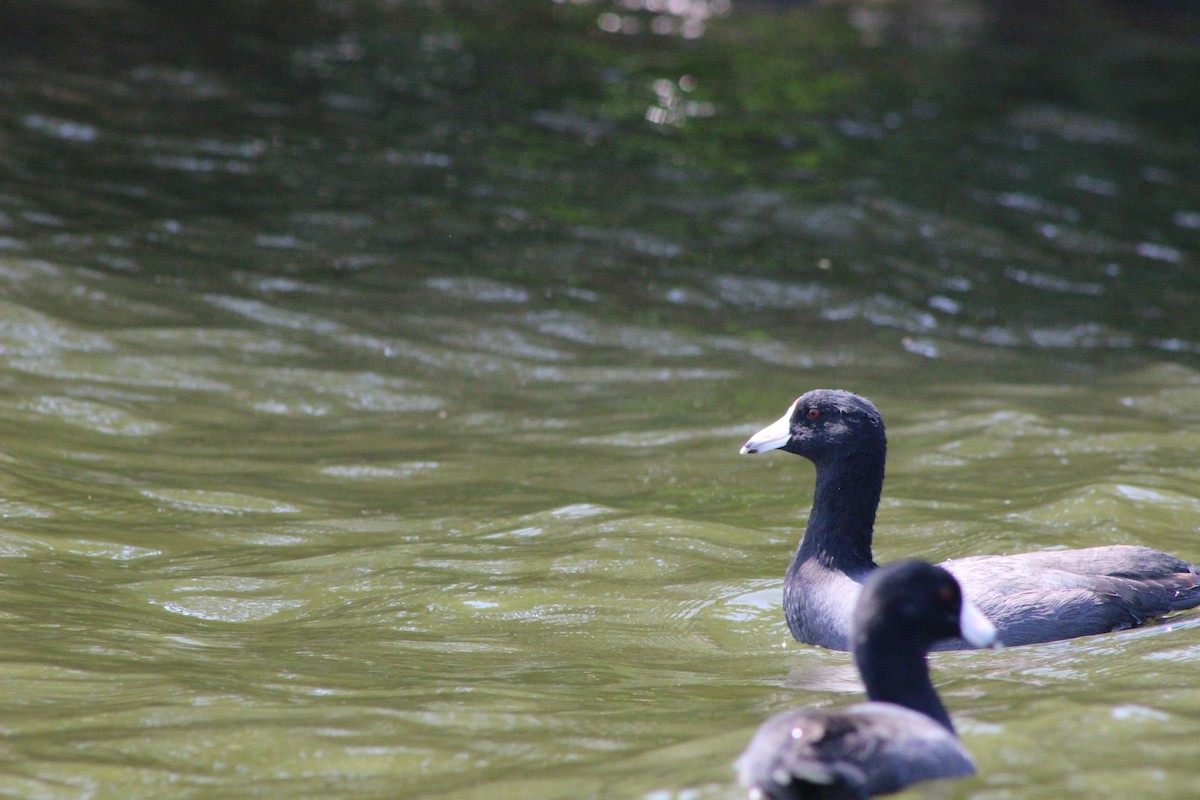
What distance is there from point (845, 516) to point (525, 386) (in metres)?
4.80

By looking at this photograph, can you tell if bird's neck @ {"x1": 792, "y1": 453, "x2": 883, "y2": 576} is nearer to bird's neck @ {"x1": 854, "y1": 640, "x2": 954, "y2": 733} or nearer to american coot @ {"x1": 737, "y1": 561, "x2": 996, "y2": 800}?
american coot @ {"x1": 737, "y1": 561, "x2": 996, "y2": 800}

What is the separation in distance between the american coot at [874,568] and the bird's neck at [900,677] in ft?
4.28

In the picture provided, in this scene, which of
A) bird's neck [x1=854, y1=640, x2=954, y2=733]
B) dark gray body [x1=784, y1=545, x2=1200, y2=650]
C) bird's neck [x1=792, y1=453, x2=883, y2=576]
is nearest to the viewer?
bird's neck [x1=854, y1=640, x2=954, y2=733]

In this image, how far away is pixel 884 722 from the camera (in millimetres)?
4328

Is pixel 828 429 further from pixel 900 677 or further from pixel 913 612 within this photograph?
pixel 900 677

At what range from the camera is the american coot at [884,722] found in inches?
161

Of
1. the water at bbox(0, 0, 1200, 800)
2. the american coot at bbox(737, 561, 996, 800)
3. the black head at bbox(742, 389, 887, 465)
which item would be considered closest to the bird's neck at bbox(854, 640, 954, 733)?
the american coot at bbox(737, 561, 996, 800)

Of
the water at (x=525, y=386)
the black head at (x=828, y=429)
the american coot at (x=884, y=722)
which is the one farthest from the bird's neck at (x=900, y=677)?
the black head at (x=828, y=429)

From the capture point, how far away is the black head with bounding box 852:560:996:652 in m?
4.83

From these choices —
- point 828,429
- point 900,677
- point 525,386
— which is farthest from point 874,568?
point 525,386

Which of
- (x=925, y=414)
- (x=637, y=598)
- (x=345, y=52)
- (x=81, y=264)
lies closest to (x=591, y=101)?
(x=345, y=52)

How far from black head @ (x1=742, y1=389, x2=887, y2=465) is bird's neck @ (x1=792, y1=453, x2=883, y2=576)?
0.06 meters

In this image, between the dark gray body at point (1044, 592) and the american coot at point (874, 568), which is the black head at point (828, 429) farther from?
the dark gray body at point (1044, 592)

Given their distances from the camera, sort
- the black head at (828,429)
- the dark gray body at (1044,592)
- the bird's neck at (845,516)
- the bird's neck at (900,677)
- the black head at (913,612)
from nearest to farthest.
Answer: the bird's neck at (900,677), the black head at (913,612), the dark gray body at (1044,592), the bird's neck at (845,516), the black head at (828,429)
